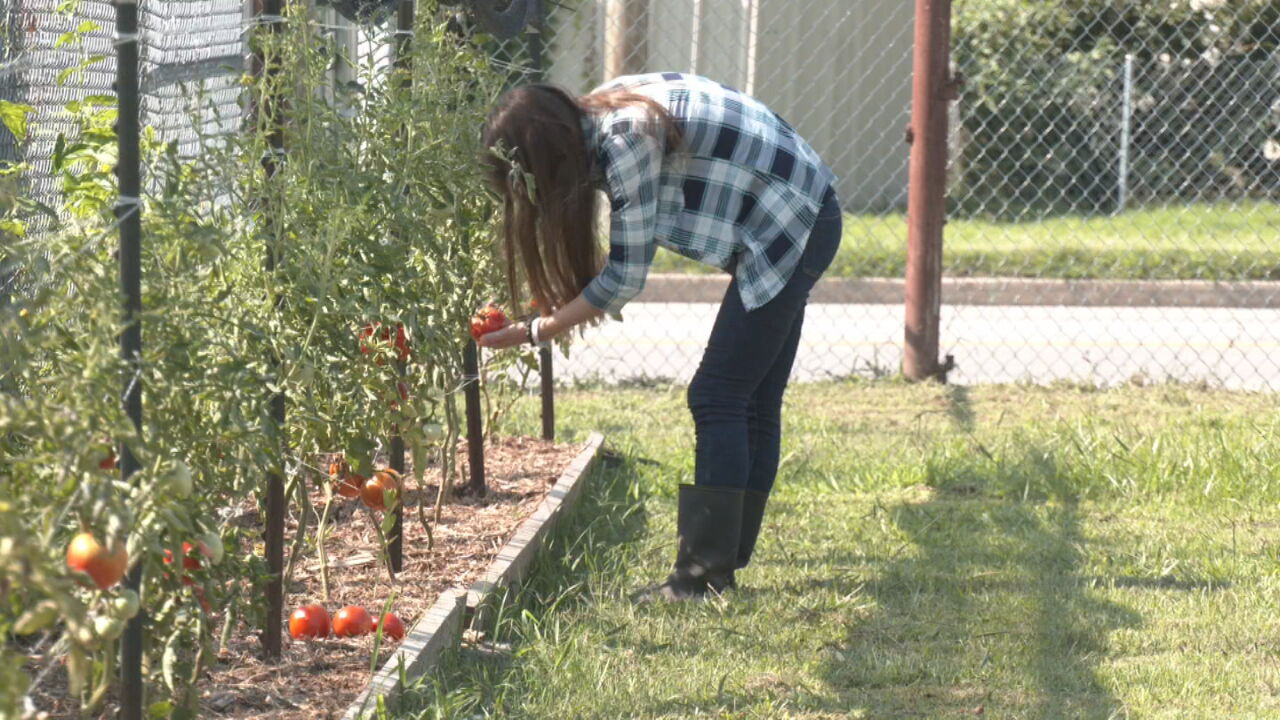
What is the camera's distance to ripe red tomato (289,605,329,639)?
3.33m

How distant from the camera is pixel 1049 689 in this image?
3.42m

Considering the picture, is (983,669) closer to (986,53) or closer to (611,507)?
(611,507)

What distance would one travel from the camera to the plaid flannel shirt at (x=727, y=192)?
3.73 metres

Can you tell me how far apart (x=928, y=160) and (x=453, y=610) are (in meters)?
3.80

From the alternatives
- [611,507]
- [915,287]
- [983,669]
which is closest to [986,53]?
[915,287]

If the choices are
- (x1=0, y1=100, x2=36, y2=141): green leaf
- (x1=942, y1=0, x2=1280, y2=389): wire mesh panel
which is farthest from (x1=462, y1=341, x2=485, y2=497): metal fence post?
(x1=942, y1=0, x2=1280, y2=389): wire mesh panel

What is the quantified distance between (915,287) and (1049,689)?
350 centimetres

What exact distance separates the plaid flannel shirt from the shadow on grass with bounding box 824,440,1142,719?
88cm

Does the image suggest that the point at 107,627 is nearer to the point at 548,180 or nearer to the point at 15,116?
the point at 15,116

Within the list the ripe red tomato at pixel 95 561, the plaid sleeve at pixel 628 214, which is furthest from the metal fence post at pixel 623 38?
the ripe red tomato at pixel 95 561

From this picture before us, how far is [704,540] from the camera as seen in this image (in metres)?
3.96

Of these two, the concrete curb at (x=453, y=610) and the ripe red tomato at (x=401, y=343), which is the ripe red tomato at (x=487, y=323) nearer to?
the ripe red tomato at (x=401, y=343)

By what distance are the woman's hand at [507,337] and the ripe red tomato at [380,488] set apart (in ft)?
1.30

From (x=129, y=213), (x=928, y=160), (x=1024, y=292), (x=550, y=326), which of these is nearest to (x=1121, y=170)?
(x=1024, y=292)
